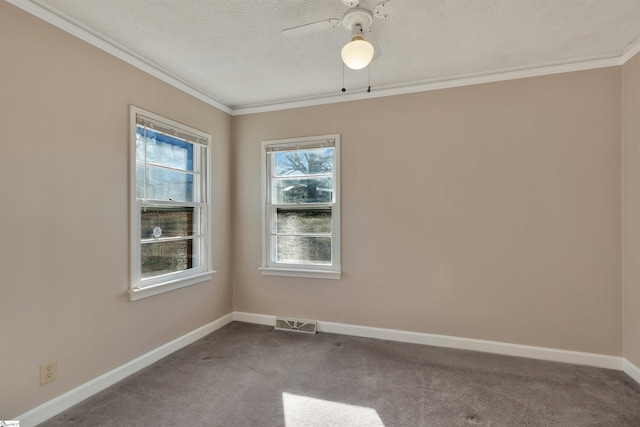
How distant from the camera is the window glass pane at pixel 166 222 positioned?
274cm

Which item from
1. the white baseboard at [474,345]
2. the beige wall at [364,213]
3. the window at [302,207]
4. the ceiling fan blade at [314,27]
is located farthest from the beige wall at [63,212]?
the white baseboard at [474,345]

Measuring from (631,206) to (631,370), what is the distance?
4.23 ft

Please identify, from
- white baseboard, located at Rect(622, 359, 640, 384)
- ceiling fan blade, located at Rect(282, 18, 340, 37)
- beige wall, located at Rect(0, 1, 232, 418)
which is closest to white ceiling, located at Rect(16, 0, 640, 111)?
ceiling fan blade, located at Rect(282, 18, 340, 37)

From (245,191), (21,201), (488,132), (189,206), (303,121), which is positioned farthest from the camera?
(245,191)

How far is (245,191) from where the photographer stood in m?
3.82

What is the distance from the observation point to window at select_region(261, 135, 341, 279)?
11.3 ft

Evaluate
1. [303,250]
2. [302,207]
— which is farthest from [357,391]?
[302,207]

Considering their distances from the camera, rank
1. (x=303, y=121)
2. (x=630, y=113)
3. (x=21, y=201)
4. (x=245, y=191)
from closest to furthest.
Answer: (x=21, y=201)
(x=630, y=113)
(x=303, y=121)
(x=245, y=191)

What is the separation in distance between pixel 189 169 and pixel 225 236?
0.90 meters

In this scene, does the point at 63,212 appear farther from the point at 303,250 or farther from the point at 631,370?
the point at 631,370

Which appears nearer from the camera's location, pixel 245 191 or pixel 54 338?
pixel 54 338

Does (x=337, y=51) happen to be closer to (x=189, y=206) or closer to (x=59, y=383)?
(x=189, y=206)

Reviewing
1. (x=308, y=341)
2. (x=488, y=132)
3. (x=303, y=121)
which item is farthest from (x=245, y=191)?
(x=488, y=132)

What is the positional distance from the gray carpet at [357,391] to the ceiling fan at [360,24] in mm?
2170
